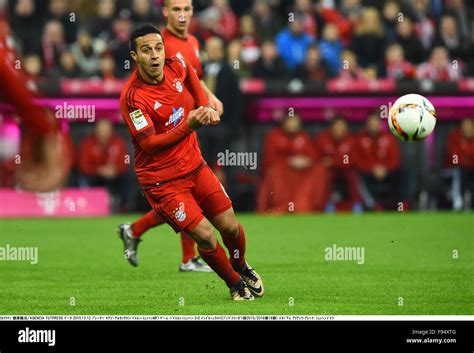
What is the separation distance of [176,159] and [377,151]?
9.48 meters

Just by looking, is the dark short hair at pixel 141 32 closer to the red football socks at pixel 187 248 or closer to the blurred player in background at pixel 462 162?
the red football socks at pixel 187 248

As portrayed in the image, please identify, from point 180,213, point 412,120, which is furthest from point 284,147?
point 180,213

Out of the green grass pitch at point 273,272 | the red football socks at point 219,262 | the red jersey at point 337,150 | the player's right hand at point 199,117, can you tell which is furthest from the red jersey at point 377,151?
the player's right hand at point 199,117

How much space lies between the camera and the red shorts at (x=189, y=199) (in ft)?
28.7

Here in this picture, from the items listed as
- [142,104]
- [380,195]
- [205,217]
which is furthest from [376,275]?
[380,195]

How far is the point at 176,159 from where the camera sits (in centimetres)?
899

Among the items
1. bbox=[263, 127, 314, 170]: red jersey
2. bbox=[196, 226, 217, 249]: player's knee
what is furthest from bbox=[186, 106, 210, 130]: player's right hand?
bbox=[263, 127, 314, 170]: red jersey

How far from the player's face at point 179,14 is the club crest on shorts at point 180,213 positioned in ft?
7.35

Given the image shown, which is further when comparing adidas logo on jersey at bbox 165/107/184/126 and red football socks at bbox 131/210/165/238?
red football socks at bbox 131/210/165/238

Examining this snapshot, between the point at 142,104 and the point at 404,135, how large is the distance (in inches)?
94.8

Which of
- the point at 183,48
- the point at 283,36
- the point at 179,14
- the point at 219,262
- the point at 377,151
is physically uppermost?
the point at 283,36

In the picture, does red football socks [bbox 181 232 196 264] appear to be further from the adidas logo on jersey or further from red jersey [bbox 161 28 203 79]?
the adidas logo on jersey

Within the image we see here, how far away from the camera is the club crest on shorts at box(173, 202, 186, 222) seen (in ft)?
28.7

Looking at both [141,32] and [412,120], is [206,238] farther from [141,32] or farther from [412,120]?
[412,120]
